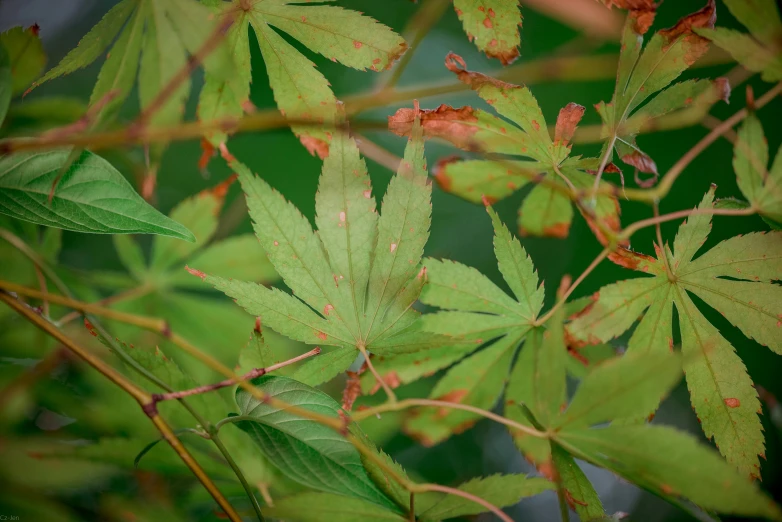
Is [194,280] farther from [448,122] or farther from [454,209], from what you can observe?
[454,209]

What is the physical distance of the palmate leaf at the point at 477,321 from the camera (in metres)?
0.72

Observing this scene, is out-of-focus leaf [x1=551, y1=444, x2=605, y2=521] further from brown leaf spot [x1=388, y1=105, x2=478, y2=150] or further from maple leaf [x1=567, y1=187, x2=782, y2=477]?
brown leaf spot [x1=388, y1=105, x2=478, y2=150]

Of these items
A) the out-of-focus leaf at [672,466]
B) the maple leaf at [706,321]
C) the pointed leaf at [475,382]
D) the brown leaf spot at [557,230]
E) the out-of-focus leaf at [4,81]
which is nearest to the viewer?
the out-of-focus leaf at [672,466]

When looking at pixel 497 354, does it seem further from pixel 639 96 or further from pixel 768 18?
pixel 768 18

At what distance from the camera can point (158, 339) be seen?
1.25 meters

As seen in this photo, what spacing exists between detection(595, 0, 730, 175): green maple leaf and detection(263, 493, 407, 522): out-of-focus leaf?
0.56m

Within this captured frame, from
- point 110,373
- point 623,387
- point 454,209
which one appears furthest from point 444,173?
point 454,209

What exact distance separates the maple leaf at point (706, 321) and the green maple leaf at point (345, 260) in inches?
10.4

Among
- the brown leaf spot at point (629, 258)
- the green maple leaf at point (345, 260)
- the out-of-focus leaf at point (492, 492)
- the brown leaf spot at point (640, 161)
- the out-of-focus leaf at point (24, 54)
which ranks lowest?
the out-of-focus leaf at point (492, 492)

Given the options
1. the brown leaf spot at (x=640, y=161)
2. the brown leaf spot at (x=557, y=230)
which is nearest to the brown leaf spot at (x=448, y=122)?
the brown leaf spot at (x=640, y=161)

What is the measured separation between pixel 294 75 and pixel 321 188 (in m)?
0.22

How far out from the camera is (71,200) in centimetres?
59

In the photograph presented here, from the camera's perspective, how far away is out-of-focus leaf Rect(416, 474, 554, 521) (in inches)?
22.4

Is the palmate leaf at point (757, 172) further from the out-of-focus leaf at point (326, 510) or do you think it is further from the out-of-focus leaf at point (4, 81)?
the out-of-focus leaf at point (4, 81)
